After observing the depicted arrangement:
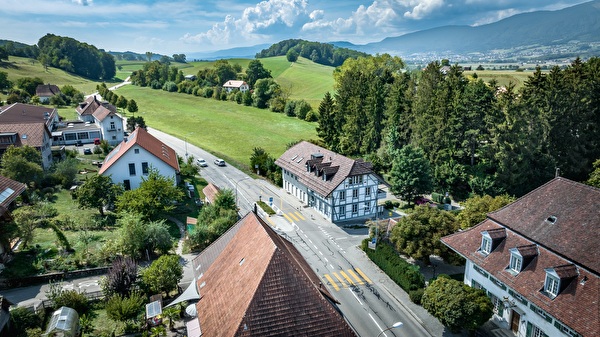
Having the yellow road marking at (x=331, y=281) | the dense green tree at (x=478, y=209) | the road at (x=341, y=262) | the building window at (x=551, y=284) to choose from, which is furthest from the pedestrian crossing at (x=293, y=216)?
the building window at (x=551, y=284)

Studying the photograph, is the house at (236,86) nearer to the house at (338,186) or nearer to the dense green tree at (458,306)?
the house at (338,186)

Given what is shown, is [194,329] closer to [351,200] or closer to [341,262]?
[341,262]

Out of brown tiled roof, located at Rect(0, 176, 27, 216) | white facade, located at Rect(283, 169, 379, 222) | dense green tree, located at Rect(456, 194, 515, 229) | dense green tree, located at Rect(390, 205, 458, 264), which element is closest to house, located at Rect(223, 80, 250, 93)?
white facade, located at Rect(283, 169, 379, 222)

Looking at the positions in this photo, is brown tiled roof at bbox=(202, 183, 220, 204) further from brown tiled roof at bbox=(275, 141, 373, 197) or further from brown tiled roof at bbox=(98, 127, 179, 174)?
brown tiled roof at bbox=(275, 141, 373, 197)

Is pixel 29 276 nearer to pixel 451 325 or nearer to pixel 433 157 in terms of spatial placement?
pixel 451 325

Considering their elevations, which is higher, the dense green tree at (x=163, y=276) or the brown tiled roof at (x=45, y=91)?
the brown tiled roof at (x=45, y=91)
